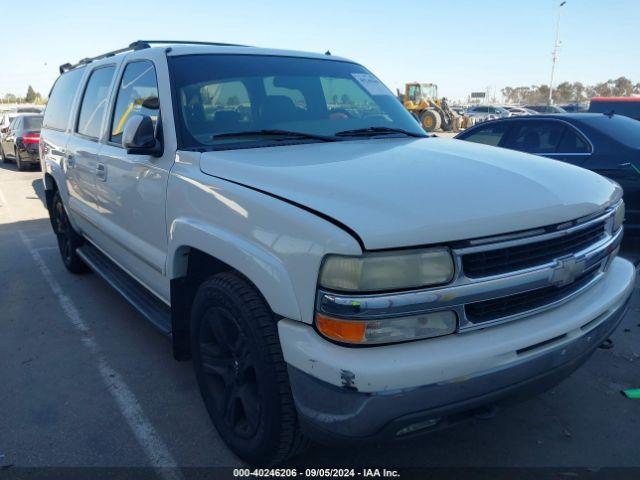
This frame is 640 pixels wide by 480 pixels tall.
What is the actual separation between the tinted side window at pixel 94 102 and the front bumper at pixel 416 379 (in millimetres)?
2933

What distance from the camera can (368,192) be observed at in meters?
2.00

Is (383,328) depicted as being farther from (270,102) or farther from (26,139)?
(26,139)

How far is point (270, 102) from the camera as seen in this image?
314 cm

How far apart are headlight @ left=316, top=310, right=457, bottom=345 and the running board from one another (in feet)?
4.66

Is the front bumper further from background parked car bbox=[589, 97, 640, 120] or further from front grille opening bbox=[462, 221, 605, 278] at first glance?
background parked car bbox=[589, 97, 640, 120]

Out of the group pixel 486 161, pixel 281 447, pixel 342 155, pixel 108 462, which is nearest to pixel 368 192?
pixel 342 155

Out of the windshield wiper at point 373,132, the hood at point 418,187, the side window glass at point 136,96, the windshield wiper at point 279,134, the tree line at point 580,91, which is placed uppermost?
the side window glass at point 136,96

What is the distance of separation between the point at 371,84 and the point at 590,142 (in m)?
3.29

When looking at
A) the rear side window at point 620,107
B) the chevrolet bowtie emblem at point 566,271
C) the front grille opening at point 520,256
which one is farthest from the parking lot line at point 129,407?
the rear side window at point 620,107

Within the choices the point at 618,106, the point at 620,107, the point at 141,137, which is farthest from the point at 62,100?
the point at 618,106

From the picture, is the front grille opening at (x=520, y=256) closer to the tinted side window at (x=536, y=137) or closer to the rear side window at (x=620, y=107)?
the tinted side window at (x=536, y=137)

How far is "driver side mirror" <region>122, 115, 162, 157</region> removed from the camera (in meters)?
2.79

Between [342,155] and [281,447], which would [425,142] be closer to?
[342,155]

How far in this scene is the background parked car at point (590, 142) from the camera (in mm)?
5469
